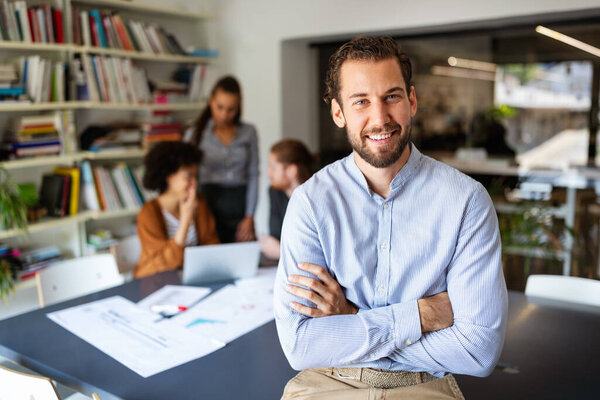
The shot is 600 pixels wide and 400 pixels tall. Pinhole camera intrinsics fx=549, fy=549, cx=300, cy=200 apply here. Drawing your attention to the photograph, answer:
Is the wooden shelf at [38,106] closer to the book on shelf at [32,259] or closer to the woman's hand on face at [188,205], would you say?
the book on shelf at [32,259]

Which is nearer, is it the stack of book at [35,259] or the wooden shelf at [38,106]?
the wooden shelf at [38,106]

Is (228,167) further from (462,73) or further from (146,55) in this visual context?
(462,73)

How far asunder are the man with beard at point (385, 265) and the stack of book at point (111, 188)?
115 inches

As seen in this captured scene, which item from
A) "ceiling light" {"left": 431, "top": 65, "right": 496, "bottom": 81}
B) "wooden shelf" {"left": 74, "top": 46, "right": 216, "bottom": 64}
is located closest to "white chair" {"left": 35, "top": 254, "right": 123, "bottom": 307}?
"wooden shelf" {"left": 74, "top": 46, "right": 216, "bottom": 64}

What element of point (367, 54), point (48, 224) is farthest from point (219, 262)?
point (48, 224)

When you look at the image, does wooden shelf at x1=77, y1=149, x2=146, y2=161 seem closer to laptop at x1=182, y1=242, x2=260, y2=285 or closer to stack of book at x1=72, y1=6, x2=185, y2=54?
stack of book at x1=72, y1=6, x2=185, y2=54

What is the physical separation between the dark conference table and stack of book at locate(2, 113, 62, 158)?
6.16 ft

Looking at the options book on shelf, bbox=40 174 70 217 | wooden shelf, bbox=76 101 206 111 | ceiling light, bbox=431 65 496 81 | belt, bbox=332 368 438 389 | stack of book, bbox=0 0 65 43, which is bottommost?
belt, bbox=332 368 438 389

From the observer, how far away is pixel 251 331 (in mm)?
1982

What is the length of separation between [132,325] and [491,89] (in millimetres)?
3903

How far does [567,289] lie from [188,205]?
6.18ft

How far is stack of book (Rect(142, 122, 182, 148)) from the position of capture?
4391 mm

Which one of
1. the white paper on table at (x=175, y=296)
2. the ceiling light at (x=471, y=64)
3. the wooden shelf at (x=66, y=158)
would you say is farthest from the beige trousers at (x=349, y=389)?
the ceiling light at (x=471, y=64)

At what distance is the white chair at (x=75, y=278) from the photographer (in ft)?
8.27
